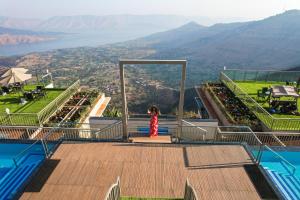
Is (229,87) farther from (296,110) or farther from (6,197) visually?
(6,197)

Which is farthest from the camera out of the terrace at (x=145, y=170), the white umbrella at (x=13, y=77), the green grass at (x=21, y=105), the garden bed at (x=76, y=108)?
the white umbrella at (x=13, y=77)

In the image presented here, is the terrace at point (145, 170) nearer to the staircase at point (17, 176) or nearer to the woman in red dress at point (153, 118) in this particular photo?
the staircase at point (17, 176)

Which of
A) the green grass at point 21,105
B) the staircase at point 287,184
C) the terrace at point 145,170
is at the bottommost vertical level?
the green grass at point 21,105

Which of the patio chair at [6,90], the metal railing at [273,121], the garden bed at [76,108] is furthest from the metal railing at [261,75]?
the patio chair at [6,90]

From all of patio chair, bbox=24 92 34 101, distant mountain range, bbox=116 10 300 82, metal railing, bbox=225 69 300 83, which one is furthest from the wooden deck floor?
distant mountain range, bbox=116 10 300 82

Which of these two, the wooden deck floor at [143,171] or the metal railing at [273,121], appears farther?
the metal railing at [273,121]

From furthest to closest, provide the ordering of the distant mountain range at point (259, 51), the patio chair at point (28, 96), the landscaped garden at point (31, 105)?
the distant mountain range at point (259, 51) → the patio chair at point (28, 96) → the landscaped garden at point (31, 105)

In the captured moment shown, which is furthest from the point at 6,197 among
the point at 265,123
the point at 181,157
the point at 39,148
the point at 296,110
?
the point at 296,110
